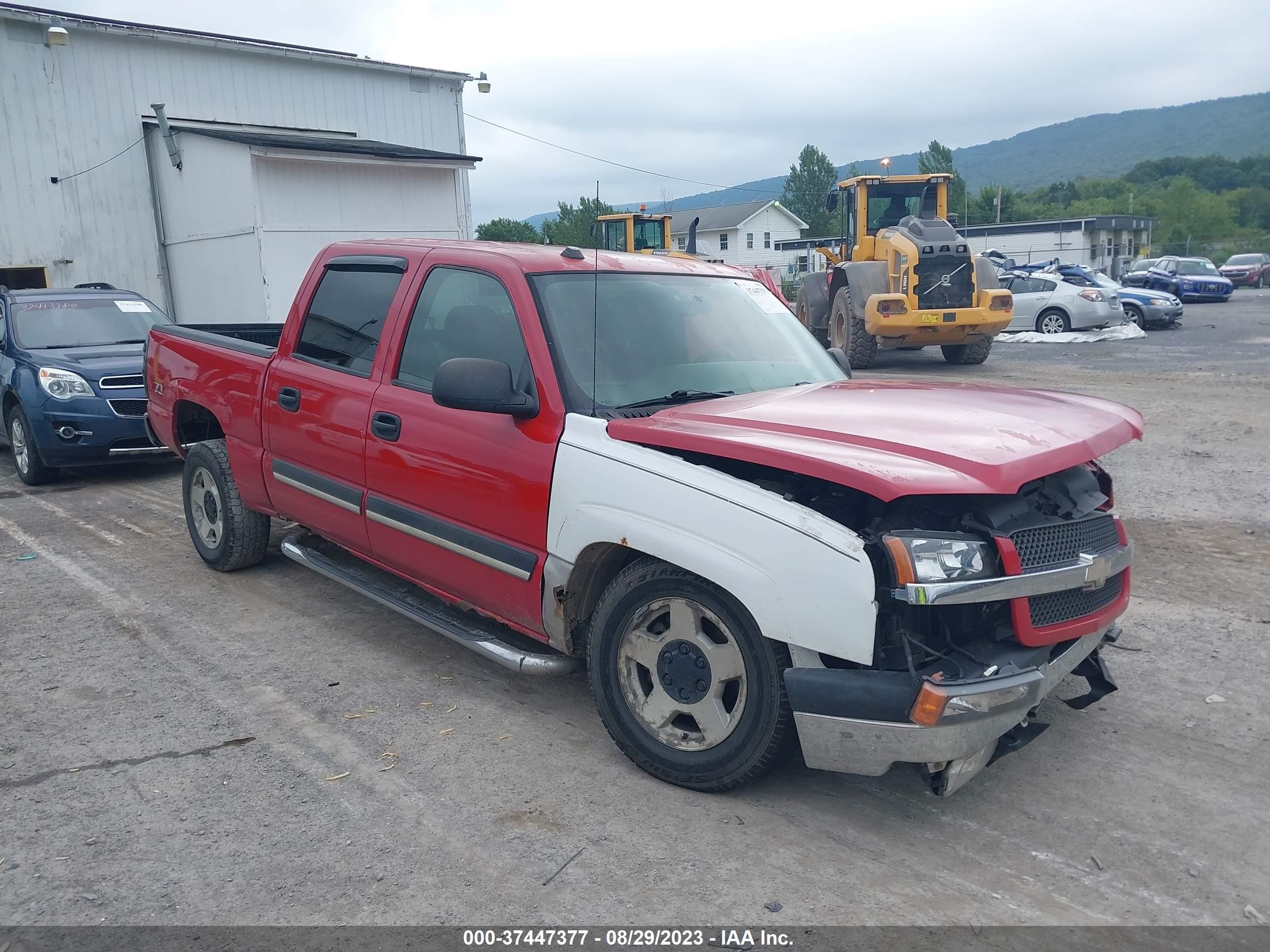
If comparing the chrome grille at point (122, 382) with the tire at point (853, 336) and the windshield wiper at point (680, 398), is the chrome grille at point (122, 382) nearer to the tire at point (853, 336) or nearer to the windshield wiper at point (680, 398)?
the windshield wiper at point (680, 398)

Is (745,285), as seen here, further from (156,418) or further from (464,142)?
(464,142)

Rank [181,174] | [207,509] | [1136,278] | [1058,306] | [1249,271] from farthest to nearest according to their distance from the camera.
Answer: [1249,271] < [1136,278] < [1058,306] < [181,174] < [207,509]

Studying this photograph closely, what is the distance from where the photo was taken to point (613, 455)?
3549 millimetres

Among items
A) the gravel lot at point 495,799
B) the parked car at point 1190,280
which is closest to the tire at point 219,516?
the gravel lot at point 495,799

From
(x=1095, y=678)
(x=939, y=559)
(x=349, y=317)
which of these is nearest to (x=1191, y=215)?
(x=1095, y=678)

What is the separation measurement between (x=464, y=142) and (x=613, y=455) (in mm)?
22123

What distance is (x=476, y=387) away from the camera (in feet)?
12.0

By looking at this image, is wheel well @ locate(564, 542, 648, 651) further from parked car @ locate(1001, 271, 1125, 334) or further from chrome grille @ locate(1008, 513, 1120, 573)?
parked car @ locate(1001, 271, 1125, 334)

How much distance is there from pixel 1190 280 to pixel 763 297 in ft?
115

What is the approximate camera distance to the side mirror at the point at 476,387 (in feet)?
12.0

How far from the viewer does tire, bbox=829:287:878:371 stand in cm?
1686

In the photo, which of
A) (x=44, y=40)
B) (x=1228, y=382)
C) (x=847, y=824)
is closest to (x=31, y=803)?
(x=847, y=824)

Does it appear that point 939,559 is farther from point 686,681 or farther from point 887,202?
point 887,202

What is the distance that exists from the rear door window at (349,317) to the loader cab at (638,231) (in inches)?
692
